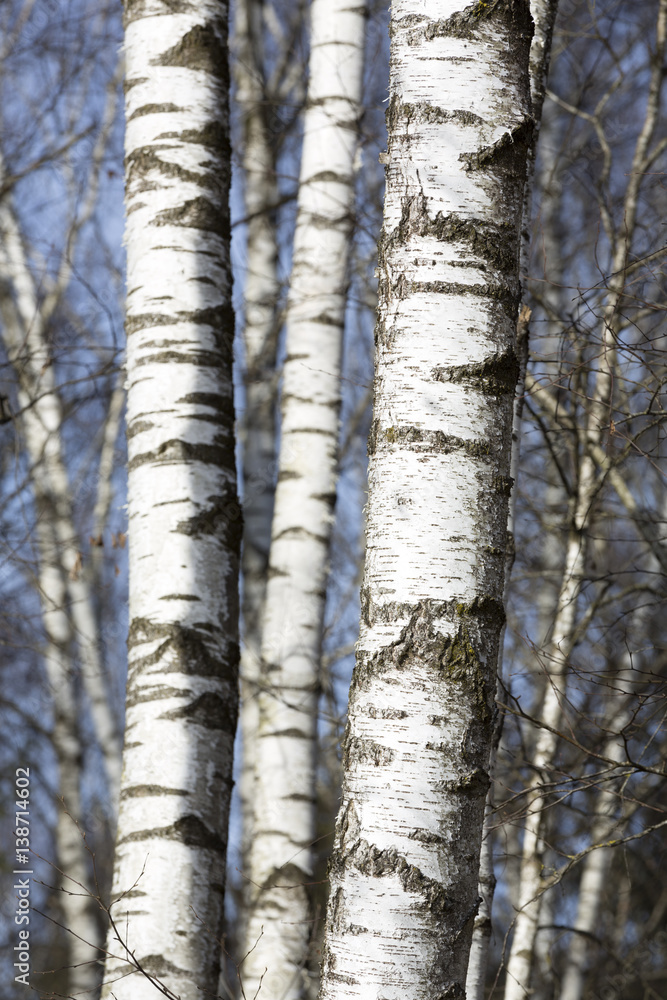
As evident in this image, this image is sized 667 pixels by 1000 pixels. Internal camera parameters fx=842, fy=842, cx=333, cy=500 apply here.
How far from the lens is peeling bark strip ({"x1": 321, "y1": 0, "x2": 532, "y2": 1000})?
1314 mm

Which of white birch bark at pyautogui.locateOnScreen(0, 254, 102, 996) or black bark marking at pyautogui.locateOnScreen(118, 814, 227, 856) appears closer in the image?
black bark marking at pyautogui.locateOnScreen(118, 814, 227, 856)

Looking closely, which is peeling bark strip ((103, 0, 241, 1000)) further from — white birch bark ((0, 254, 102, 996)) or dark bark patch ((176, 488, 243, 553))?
white birch bark ((0, 254, 102, 996))

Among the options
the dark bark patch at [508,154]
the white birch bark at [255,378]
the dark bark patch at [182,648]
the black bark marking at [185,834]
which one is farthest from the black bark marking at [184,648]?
the white birch bark at [255,378]

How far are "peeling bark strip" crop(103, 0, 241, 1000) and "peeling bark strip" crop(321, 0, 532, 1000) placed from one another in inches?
38.4

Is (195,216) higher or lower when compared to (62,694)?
higher

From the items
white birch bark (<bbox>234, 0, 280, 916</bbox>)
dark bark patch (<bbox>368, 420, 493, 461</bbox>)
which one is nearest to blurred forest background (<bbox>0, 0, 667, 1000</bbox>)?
white birch bark (<bbox>234, 0, 280, 916</bbox>)

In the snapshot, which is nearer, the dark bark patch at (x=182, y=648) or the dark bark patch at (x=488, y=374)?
the dark bark patch at (x=488, y=374)

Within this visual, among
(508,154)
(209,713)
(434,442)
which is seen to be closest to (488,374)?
(434,442)

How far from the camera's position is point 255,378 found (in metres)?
5.14

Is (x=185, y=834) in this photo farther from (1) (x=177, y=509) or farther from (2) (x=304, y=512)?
(2) (x=304, y=512)

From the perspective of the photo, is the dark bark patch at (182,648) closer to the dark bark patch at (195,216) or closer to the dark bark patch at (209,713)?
the dark bark patch at (209,713)

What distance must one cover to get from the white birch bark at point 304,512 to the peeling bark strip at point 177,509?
81cm

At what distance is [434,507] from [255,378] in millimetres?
3848

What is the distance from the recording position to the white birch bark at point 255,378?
15.3ft
